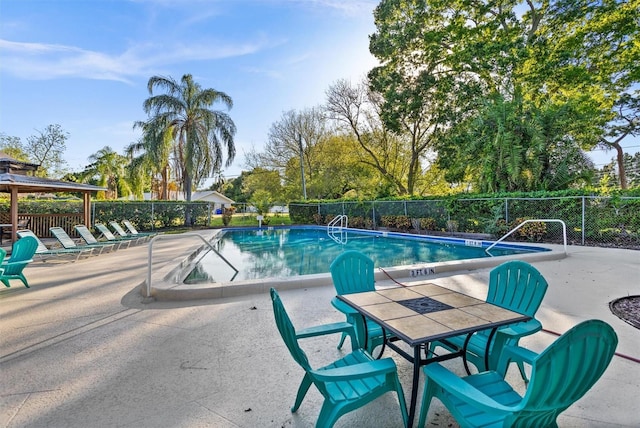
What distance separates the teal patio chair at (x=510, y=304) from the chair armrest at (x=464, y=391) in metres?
0.64

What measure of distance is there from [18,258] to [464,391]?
20.9 ft

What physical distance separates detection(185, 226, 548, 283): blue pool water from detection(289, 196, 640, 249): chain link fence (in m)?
1.30

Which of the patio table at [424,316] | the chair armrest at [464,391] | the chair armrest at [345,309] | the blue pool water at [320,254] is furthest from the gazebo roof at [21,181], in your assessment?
the chair armrest at [464,391]

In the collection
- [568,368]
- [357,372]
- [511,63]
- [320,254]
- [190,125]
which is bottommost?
[320,254]

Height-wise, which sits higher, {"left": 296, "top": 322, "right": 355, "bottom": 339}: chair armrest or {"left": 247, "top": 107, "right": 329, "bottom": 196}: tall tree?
{"left": 247, "top": 107, "right": 329, "bottom": 196}: tall tree

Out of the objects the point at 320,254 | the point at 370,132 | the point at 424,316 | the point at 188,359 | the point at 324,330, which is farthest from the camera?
the point at 370,132

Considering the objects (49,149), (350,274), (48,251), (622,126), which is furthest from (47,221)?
(622,126)

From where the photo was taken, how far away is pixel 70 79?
11195mm

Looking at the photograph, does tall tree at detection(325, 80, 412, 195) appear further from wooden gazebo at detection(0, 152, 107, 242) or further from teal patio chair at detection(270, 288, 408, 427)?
teal patio chair at detection(270, 288, 408, 427)

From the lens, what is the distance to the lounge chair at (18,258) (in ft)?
15.7

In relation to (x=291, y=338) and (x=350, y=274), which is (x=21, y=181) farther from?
(x=291, y=338)

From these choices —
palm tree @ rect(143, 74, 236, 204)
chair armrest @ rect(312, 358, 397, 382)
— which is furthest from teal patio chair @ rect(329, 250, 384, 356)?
palm tree @ rect(143, 74, 236, 204)

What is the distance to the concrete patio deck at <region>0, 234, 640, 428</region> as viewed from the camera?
2.01 meters

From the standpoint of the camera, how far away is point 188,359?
9.08 ft
